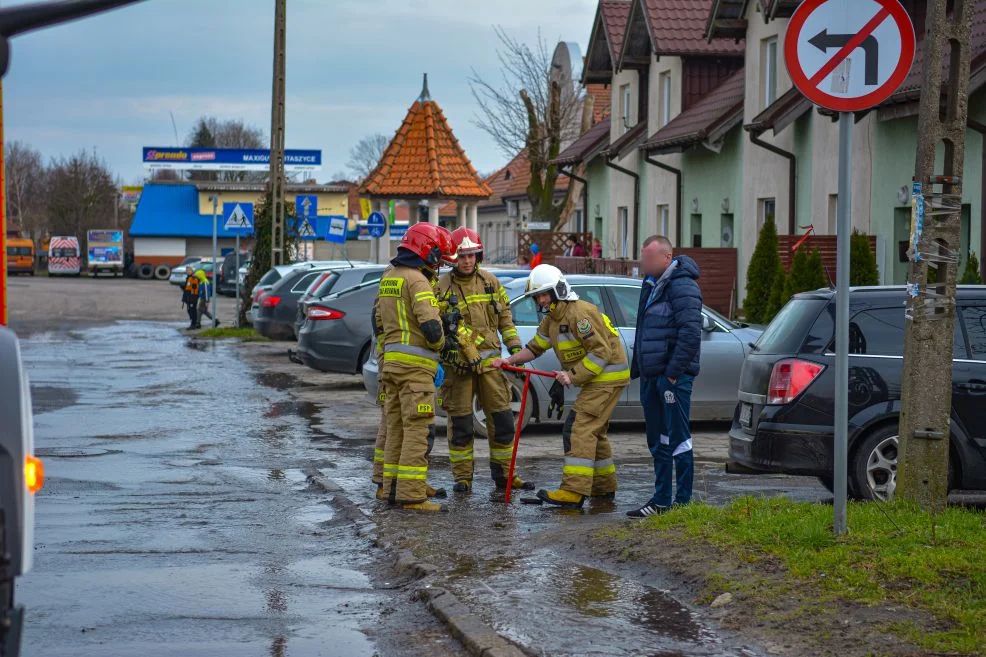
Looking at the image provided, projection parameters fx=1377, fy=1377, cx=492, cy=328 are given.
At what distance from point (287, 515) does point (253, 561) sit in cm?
161

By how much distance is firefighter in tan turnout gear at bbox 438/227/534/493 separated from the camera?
10.3 m

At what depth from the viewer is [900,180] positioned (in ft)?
68.2

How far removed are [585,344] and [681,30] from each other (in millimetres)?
23104

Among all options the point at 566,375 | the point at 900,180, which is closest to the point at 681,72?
the point at 900,180

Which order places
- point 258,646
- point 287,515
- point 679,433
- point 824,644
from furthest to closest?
point 287,515, point 679,433, point 258,646, point 824,644

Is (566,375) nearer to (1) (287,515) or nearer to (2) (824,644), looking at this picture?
(1) (287,515)

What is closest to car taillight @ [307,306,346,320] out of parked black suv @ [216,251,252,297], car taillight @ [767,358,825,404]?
car taillight @ [767,358,825,404]

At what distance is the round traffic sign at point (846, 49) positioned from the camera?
271 inches

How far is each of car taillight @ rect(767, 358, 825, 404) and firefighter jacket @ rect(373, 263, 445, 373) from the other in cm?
232

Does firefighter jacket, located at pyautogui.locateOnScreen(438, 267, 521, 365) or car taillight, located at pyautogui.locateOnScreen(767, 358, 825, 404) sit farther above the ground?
firefighter jacket, located at pyautogui.locateOnScreen(438, 267, 521, 365)

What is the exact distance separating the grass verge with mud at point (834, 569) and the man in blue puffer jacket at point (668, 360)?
842mm

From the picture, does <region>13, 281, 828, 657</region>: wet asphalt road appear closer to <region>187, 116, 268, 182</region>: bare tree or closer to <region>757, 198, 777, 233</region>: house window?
<region>757, 198, 777, 233</region>: house window

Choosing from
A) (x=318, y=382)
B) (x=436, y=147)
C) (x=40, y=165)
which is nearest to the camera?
(x=318, y=382)

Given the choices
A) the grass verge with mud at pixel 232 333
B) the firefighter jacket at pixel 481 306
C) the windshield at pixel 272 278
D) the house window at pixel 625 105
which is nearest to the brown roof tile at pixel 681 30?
the house window at pixel 625 105
